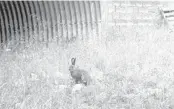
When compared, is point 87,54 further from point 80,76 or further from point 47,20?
point 47,20

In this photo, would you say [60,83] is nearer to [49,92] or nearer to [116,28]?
[49,92]

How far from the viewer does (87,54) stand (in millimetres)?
7059

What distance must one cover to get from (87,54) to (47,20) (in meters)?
1.94

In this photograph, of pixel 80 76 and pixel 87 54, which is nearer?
pixel 80 76

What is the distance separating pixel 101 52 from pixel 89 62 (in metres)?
0.41

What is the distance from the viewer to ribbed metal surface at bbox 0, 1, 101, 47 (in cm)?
855

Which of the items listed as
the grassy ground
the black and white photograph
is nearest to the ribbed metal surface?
the black and white photograph

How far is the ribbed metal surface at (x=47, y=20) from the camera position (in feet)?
28.1

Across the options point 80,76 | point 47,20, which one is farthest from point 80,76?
point 47,20

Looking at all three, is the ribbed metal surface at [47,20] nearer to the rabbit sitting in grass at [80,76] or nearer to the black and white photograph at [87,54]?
the black and white photograph at [87,54]

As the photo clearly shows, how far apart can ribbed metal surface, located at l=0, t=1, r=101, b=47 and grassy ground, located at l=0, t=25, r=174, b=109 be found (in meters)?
0.80

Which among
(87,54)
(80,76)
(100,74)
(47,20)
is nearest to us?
(80,76)

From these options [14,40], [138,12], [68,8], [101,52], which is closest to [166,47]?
[101,52]

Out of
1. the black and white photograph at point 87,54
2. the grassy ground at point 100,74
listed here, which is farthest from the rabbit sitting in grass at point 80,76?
the grassy ground at point 100,74
